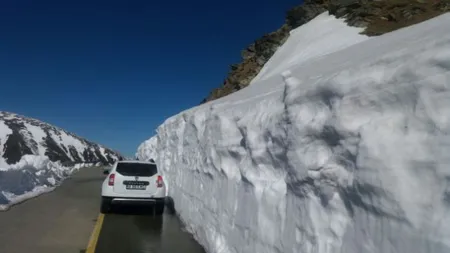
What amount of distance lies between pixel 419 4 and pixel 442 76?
26125 mm

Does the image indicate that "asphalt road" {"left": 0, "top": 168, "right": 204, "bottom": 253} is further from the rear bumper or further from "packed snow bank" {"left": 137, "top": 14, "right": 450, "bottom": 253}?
"packed snow bank" {"left": 137, "top": 14, "right": 450, "bottom": 253}

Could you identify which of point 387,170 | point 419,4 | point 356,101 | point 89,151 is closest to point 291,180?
point 356,101

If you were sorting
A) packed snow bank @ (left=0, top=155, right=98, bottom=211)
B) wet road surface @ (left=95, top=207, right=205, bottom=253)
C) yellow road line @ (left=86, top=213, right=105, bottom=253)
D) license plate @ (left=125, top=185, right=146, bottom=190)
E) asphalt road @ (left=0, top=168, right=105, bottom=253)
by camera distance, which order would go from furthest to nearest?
1. packed snow bank @ (left=0, top=155, right=98, bottom=211)
2. license plate @ (left=125, top=185, right=146, bottom=190)
3. wet road surface @ (left=95, top=207, right=205, bottom=253)
4. asphalt road @ (left=0, top=168, right=105, bottom=253)
5. yellow road line @ (left=86, top=213, right=105, bottom=253)

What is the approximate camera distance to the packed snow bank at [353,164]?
10.0ft

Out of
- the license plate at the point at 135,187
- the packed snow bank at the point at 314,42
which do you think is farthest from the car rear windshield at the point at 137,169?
the packed snow bank at the point at 314,42

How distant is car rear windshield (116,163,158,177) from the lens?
43.4 ft

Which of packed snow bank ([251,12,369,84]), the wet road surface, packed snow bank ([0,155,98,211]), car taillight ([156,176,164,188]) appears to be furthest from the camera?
packed snow bank ([251,12,369,84])

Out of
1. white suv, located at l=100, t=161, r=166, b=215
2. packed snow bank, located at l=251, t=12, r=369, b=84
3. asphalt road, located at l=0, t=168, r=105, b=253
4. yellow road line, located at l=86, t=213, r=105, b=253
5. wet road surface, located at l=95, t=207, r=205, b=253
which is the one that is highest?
packed snow bank, located at l=251, t=12, r=369, b=84

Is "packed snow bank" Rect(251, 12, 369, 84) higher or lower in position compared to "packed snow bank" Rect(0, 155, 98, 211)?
higher

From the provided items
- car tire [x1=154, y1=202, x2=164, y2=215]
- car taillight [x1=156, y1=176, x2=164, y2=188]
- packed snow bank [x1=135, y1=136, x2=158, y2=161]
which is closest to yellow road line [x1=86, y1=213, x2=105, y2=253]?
car tire [x1=154, y1=202, x2=164, y2=215]

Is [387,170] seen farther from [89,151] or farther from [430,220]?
[89,151]

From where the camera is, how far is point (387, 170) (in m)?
3.36

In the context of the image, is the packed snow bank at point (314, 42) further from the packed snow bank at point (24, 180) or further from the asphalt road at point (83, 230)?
the packed snow bank at point (24, 180)

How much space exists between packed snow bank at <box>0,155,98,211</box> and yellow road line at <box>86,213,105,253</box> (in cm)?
333
